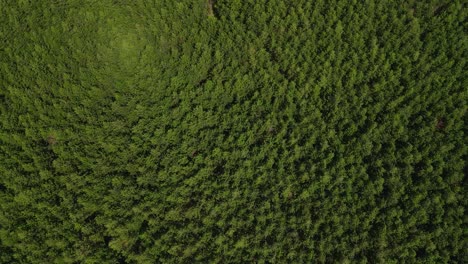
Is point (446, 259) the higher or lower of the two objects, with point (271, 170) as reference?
lower

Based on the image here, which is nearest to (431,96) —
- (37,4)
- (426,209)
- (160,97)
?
(426,209)

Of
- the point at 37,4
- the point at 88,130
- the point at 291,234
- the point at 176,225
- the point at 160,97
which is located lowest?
the point at 291,234

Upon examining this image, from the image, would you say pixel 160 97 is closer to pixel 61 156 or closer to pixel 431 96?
pixel 61 156

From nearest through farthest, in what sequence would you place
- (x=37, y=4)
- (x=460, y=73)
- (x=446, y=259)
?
(x=446, y=259) < (x=460, y=73) < (x=37, y=4)

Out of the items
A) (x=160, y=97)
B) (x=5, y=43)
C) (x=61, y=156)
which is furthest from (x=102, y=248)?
(x=5, y=43)

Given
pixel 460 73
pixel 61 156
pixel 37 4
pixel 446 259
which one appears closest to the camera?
pixel 446 259

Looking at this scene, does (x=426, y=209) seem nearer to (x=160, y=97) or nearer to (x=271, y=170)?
(x=271, y=170)

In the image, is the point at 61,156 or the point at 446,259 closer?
the point at 446,259
